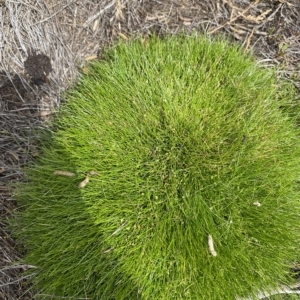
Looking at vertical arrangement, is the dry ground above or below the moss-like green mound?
above

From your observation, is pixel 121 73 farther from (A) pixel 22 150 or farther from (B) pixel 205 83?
(A) pixel 22 150

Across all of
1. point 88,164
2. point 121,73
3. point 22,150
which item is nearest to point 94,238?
point 88,164

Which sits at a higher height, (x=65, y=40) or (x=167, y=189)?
(x=65, y=40)

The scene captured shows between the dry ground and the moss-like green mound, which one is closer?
the moss-like green mound

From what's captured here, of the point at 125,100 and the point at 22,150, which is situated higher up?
the point at 125,100

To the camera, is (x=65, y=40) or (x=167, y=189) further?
(x=65, y=40)
